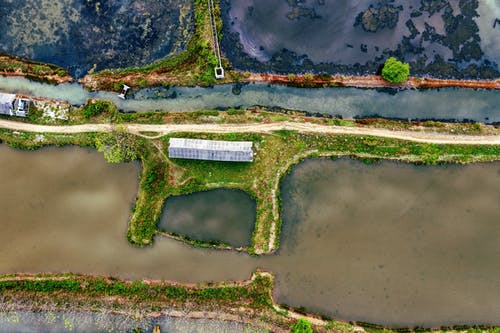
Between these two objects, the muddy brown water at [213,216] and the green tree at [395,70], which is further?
the muddy brown water at [213,216]

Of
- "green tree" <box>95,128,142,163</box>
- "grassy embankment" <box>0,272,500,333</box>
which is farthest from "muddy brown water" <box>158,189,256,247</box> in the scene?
"green tree" <box>95,128,142,163</box>

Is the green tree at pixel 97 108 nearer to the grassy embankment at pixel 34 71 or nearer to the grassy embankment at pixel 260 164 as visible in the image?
the grassy embankment at pixel 260 164

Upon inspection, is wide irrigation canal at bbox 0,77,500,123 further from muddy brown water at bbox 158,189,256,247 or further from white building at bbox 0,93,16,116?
muddy brown water at bbox 158,189,256,247

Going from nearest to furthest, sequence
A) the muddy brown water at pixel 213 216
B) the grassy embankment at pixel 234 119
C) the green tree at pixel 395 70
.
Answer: the green tree at pixel 395 70 < the grassy embankment at pixel 234 119 < the muddy brown water at pixel 213 216

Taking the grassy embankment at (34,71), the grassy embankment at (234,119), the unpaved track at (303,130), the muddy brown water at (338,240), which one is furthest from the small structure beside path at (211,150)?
the grassy embankment at (34,71)

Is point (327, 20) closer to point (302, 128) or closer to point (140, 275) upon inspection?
point (302, 128)

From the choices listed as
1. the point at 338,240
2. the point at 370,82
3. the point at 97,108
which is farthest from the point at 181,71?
the point at 338,240
